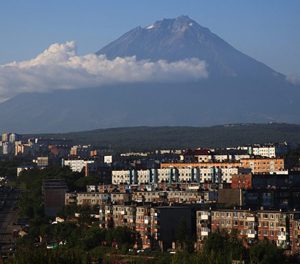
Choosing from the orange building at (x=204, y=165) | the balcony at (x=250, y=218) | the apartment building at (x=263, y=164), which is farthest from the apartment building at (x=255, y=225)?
the orange building at (x=204, y=165)

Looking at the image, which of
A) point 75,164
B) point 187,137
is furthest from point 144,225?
point 187,137

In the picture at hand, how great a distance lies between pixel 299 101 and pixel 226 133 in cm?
7304

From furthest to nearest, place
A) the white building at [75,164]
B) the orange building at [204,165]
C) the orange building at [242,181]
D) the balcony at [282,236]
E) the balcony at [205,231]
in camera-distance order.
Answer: the white building at [75,164] → the orange building at [204,165] → the orange building at [242,181] → the balcony at [205,231] → the balcony at [282,236]

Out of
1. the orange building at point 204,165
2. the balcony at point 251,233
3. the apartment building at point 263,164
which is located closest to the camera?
the balcony at point 251,233

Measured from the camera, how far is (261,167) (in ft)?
151

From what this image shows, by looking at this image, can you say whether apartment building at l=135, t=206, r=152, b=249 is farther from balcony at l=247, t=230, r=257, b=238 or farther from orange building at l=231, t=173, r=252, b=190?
orange building at l=231, t=173, r=252, b=190

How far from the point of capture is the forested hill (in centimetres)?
8900

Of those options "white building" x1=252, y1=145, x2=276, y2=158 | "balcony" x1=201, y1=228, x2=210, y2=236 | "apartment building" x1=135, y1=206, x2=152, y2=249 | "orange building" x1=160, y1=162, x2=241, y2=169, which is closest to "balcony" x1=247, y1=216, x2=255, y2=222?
"balcony" x1=201, y1=228, x2=210, y2=236

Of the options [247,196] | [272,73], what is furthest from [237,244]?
[272,73]

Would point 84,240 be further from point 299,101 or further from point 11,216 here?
point 299,101

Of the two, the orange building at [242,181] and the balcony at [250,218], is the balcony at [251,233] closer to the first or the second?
the balcony at [250,218]

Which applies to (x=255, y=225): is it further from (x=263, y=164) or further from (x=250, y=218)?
(x=263, y=164)

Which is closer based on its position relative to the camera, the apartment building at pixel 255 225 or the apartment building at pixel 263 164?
the apartment building at pixel 255 225

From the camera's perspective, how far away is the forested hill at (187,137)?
89000 mm
